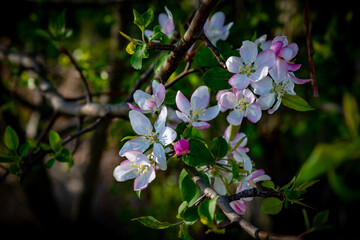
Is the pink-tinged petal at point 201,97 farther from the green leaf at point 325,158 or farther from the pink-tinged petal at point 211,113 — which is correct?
the green leaf at point 325,158

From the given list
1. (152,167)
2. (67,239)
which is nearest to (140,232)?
(67,239)

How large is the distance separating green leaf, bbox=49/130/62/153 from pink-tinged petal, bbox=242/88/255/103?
633 mm

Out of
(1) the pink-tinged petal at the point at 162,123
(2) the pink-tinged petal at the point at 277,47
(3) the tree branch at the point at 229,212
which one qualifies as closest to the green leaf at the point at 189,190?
(3) the tree branch at the point at 229,212

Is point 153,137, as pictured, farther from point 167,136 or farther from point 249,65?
point 249,65

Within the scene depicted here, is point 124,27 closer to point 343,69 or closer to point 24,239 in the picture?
point 343,69

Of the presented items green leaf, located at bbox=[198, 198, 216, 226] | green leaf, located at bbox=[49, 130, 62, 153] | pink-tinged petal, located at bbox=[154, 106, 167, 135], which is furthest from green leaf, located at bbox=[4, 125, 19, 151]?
green leaf, located at bbox=[198, 198, 216, 226]

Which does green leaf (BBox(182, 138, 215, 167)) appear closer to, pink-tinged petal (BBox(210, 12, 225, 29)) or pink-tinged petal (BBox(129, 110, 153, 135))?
pink-tinged petal (BBox(129, 110, 153, 135))

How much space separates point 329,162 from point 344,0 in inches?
80.4

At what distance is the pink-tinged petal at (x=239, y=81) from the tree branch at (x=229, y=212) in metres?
0.21

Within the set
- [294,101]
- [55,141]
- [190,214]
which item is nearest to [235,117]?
[294,101]

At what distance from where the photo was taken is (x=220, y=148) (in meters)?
0.65

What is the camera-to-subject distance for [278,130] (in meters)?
2.54

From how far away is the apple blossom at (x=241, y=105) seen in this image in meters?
0.62

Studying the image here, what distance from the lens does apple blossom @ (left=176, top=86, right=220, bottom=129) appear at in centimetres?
62
